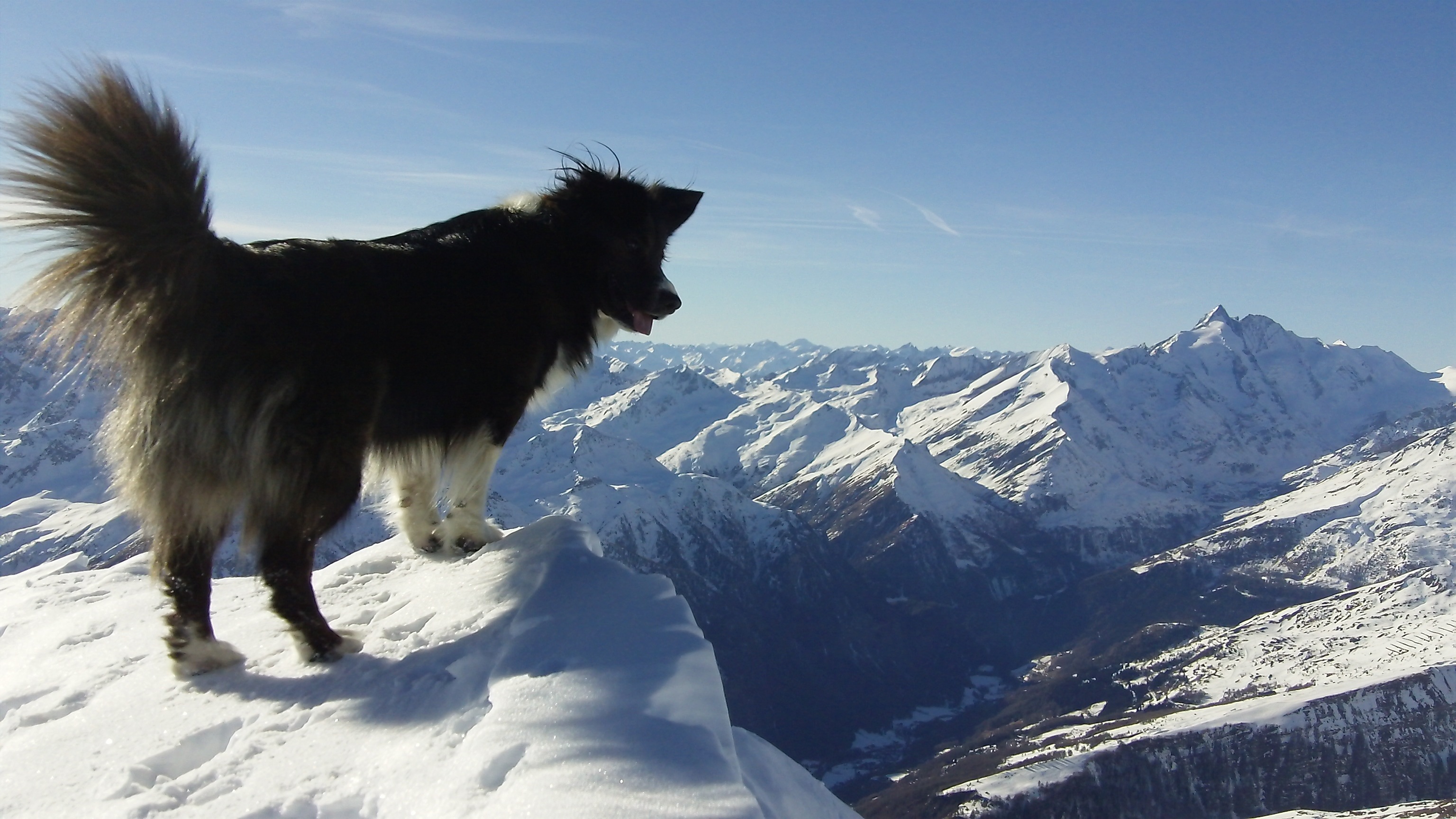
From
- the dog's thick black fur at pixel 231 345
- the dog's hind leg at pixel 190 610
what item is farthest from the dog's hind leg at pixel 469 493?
the dog's hind leg at pixel 190 610

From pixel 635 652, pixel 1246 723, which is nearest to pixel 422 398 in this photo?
pixel 635 652

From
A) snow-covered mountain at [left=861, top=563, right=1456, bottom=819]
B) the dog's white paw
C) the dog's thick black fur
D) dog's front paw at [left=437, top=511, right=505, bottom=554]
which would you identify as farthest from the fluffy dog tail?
snow-covered mountain at [left=861, top=563, right=1456, bottom=819]

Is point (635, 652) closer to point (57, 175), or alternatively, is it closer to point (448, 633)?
point (448, 633)

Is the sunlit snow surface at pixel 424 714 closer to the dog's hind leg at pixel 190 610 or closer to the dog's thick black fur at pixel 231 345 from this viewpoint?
the dog's hind leg at pixel 190 610

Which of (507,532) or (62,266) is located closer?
(62,266)

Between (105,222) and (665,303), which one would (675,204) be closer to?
(665,303)

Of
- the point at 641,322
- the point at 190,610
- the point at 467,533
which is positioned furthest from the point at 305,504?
the point at 641,322
